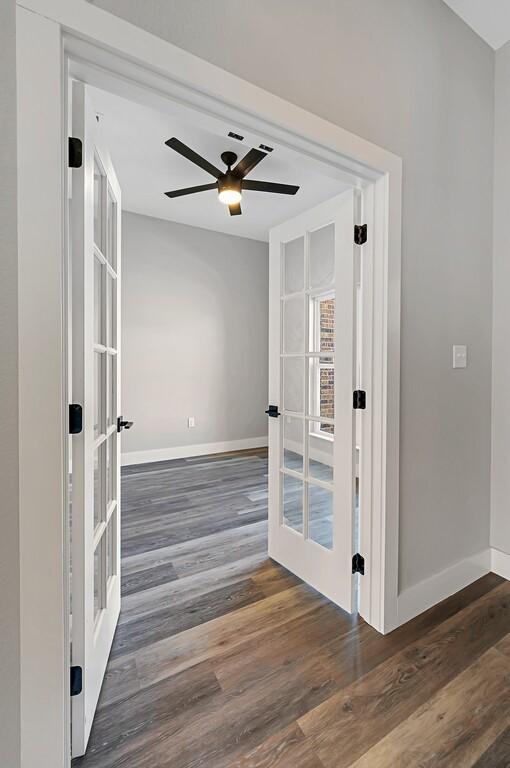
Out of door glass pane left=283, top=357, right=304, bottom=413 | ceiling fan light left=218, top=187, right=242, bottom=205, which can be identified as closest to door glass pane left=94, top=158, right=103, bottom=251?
door glass pane left=283, top=357, right=304, bottom=413

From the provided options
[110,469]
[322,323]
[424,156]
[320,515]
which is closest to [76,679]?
[110,469]

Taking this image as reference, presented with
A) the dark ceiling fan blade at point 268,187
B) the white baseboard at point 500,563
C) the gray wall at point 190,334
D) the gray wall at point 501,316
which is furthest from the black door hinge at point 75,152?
the gray wall at point 190,334

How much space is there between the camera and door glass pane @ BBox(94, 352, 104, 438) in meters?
1.26

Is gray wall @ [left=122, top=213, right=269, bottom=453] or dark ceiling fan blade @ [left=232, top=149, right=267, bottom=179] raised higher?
dark ceiling fan blade @ [left=232, top=149, right=267, bottom=179]

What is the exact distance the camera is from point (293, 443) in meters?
1.97

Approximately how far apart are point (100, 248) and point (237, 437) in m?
3.89

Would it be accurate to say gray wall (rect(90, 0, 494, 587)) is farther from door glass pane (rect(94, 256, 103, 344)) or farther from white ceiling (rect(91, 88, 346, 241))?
door glass pane (rect(94, 256, 103, 344))

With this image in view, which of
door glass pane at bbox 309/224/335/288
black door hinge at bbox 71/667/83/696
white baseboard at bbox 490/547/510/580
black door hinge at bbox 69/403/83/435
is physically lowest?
white baseboard at bbox 490/547/510/580

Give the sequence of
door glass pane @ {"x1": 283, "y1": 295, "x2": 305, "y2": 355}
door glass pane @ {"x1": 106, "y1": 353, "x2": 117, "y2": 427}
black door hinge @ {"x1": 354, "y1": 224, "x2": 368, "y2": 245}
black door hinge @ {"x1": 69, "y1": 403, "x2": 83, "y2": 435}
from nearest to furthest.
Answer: black door hinge @ {"x1": 69, "y1": 403, "x2": 83, "y2": 435}, door glass pane @ {"x1": 106, "y1": 353, "x2": 117, "y2": 427}, black door hinge @ {"x1": 354, "y1": 224, "x2": 368, "y2": 245}, door glass pane @ {"x1": 283, "y1": 295, "x2": 305, "y2": 355}

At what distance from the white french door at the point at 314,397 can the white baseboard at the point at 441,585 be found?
0.26 m

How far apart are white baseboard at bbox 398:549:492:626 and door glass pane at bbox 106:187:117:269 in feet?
6.55

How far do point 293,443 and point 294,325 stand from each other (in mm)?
671

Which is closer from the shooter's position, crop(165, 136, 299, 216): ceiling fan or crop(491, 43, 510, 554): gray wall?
crop(491, 43, 510, 554): gray wall

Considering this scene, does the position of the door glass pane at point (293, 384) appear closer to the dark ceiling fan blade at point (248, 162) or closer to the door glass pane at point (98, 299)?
the door glass pane at point (98, 299)
